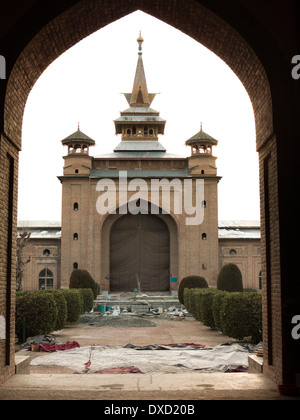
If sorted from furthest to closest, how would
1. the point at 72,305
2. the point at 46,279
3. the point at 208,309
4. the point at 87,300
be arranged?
1. the point at 46,279
2. the point at 87,300
3. the point at 72,305
4. the point at 208,309

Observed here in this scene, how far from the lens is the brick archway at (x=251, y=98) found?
6672mm

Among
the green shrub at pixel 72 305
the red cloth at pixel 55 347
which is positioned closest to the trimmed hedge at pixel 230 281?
the green shrub at pixel 72 305

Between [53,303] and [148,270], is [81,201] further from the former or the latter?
[53,303]

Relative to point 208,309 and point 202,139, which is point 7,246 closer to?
point 208,309

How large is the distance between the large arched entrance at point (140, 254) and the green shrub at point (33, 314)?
20.7 meters

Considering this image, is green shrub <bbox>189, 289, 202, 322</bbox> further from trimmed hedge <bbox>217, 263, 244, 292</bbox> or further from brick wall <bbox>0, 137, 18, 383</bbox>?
brick wall <bbox>0, 137, 18, 383</bbox>

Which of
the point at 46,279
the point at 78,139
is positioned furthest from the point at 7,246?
the point at 46,279

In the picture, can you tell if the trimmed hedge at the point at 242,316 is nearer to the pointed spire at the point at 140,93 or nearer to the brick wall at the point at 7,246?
the brick wall at the point at 7,246

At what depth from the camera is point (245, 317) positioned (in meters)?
12.1

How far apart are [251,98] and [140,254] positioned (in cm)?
2674


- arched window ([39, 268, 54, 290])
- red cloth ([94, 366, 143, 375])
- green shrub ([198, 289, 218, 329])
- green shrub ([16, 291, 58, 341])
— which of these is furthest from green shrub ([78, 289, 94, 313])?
red cloth ([94, 366, 143, 375])

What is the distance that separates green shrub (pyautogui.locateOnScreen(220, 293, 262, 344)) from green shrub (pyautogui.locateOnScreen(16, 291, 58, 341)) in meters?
4.33

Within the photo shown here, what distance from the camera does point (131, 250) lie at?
34.2 meters
